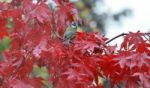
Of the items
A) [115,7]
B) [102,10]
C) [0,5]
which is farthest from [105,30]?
[0,5]

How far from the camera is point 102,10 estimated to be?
1018 centimetres

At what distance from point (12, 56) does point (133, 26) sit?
7375mm

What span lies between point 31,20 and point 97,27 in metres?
6.92

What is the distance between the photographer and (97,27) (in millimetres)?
9586

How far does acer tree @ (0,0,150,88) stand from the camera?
101 inches

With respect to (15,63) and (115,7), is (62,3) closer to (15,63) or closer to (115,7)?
(15,63)

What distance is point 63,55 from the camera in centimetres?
259

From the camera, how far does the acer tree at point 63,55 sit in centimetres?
257

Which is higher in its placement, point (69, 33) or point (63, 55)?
point (69, 33)

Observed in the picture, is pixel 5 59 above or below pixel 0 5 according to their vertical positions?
below

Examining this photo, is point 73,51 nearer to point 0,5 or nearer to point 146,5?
point 0,5

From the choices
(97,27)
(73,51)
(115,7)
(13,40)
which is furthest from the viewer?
(115,7)

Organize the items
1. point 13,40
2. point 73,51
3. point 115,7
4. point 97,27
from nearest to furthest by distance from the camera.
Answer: point 73,51, point 13,40, point 97,27, point 115,7

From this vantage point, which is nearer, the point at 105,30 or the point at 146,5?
the point at 105,30
